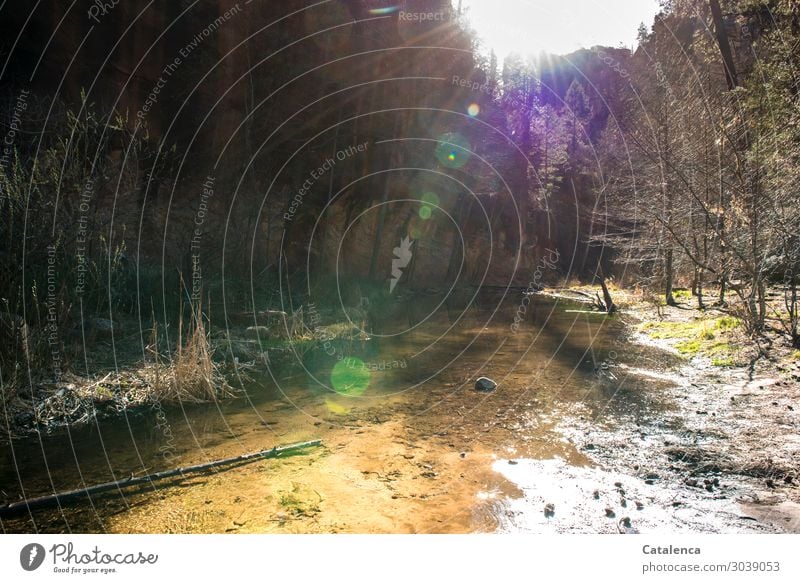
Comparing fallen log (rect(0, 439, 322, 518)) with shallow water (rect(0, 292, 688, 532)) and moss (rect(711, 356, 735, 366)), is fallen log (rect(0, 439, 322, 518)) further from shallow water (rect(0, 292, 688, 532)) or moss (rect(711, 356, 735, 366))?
moss (rect(711, 356, 735, 366))

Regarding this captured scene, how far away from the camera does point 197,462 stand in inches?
243

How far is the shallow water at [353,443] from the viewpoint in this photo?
489 cm

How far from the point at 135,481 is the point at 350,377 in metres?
5.52

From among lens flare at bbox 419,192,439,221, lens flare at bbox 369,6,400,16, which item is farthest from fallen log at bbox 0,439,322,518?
lens flare at bbox 419,192,439,221

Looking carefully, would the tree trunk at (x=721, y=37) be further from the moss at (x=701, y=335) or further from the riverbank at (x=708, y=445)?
the riverbank at (x=708, y=445)

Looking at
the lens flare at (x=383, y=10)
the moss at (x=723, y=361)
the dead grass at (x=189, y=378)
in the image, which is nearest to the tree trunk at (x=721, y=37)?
the moss at (x=723, y=361)

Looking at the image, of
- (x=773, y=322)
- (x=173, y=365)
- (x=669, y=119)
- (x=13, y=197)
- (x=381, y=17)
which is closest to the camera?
(x=13, y=197)

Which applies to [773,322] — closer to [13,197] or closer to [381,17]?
[13,197]

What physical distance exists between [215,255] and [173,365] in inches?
457

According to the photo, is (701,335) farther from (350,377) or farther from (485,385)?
(350,377)

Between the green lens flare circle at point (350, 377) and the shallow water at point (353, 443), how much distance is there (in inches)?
Result: 3.4

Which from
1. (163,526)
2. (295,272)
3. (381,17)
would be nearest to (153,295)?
(295,272)

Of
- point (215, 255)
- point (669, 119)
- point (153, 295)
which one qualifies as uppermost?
point (669, 119)

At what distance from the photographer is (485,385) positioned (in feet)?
31.6
